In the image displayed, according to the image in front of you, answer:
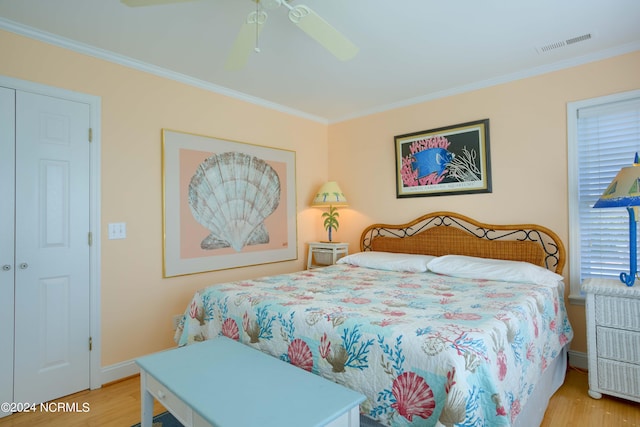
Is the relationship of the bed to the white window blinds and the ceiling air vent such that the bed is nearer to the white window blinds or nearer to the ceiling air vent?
the white window blinds

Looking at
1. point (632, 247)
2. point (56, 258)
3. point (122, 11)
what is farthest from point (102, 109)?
point (632, 247)

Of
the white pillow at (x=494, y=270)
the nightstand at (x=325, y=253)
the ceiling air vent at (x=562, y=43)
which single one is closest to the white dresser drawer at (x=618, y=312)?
the white pillow at (x=494, y=270)

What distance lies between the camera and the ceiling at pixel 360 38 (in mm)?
2033

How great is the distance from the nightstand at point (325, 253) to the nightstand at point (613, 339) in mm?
2202

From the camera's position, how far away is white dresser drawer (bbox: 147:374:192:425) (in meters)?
1.32

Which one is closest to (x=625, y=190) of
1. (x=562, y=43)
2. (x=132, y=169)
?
(x=562, y=43)

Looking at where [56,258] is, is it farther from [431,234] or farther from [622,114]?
[622,114]

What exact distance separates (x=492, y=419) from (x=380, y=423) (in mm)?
431

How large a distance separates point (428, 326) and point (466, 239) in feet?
6.37

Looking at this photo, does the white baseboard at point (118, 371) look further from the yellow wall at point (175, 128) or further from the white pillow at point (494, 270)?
the white pillow at point (494, 270)

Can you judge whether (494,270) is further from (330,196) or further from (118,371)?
(118,371)

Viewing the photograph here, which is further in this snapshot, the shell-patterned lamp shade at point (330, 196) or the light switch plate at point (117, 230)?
the shell-patterned lamp shade at point (330, 196)

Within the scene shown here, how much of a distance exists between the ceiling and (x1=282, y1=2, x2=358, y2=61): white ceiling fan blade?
264mm

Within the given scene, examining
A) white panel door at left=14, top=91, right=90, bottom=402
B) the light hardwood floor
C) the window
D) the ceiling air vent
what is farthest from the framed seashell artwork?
the window
